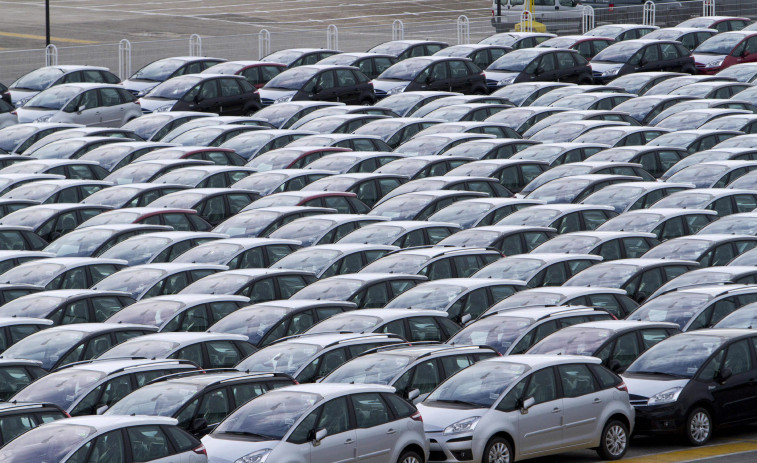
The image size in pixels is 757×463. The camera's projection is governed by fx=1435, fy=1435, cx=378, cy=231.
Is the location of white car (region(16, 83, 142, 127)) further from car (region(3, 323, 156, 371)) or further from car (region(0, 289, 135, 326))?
car (region(3, 323, 156, 371))

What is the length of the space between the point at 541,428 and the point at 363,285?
16.8 feet

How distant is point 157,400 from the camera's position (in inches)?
598

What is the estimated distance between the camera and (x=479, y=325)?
60.4 feet

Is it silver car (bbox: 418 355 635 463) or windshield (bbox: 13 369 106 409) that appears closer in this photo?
silver car (bbox: 418 355 635 463)

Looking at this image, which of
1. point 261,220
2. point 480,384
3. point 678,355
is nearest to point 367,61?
point 261,220

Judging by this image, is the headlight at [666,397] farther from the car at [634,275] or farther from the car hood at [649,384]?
the car at [634,275]

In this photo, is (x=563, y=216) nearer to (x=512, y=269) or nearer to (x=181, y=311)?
(x=512, y=269)

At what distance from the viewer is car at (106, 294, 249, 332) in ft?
61.8


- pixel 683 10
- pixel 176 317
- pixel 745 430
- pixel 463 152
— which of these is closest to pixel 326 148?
pixel 463 152

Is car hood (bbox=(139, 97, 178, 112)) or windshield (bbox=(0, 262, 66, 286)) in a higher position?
car hood (bbox=(139, 97, 178, 112))

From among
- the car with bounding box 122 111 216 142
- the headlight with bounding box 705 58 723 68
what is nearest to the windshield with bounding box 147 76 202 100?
the car with bounding box 122 111 216 142

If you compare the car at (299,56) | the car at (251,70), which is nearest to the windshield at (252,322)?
the car at (251,70)

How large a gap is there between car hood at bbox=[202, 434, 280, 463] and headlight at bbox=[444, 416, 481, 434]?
2.13m

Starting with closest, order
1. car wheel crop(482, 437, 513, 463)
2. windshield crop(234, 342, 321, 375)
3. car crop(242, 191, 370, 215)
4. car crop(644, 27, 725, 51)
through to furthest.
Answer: car wheel crop(482, 437, 513, 463) < windshield crop(234, 342, 321, 375) < car crop(242, 191, 370, 215) < car crop(644, 27, 725, 51)
